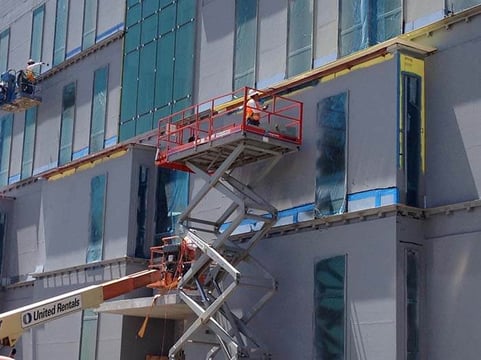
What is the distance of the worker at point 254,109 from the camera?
24.0m

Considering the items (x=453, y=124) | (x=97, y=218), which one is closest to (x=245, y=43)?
(x=97, y=218)

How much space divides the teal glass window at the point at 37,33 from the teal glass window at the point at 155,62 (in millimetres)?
7773

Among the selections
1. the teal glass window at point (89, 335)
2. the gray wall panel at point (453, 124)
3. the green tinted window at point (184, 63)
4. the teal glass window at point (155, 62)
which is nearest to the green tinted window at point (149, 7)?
the teal glass window at point (155, 62)

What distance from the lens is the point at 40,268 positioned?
1391 inches

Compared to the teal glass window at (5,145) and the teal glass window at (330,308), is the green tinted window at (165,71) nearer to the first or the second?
the teal glass window at (330,308)

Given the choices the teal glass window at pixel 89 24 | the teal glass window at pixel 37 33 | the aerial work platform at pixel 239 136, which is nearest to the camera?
the aerial work platform at pixel 239 136

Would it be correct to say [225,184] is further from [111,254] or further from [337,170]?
[111,254]

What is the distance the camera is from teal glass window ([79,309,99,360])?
3089cm

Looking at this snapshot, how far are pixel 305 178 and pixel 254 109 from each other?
7.36ft

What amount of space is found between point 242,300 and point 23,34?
904 inches

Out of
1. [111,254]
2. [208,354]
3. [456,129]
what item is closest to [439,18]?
[456,129]

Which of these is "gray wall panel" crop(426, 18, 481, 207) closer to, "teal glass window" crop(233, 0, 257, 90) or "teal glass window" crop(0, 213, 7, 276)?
"teal glass window" crop(233, 0, 257, 90)

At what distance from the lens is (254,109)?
2431 cm

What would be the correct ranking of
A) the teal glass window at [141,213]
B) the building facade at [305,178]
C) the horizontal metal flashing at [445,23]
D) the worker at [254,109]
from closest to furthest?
the building facade at [305,178] → the horizontal metal flashing at [445,23] → the worker at [254,109] → the teal glass window at [141,213]
